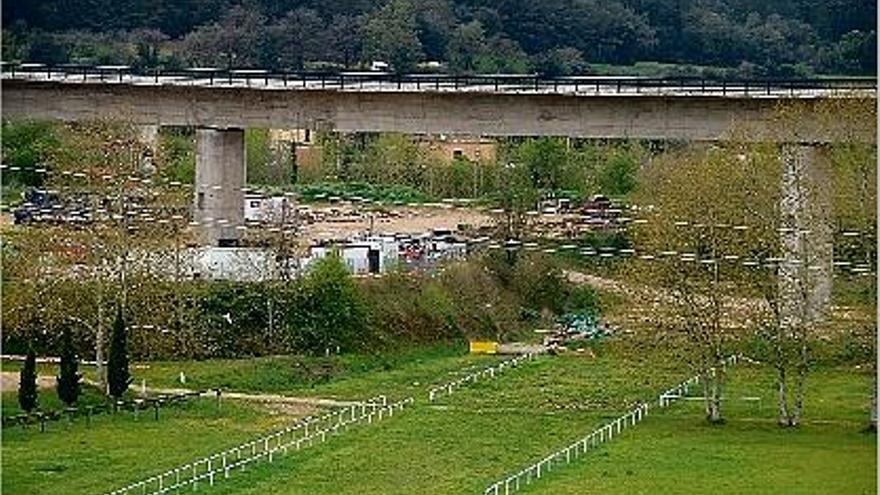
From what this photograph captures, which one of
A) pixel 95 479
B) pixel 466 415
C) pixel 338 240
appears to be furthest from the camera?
pixel 338 240

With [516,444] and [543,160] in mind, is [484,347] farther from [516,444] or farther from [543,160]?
[543,160]

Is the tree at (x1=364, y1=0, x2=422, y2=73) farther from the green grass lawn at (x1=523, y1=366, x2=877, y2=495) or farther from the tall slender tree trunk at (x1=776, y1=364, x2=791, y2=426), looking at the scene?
the tall slender tree trunk at (x1=776, y1=364, x2=791, y2=426)

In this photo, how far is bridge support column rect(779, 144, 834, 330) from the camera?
3841cm

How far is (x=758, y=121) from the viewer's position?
163 feet

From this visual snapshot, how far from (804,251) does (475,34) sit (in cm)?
5573

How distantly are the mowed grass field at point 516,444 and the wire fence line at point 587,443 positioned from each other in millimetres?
248

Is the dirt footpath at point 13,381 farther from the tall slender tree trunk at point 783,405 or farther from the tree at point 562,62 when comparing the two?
the tree at point 562,62

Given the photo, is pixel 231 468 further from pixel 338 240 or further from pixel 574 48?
pixel 574 48

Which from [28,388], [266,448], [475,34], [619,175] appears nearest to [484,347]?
[266,448]

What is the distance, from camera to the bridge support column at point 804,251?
38.4 metres

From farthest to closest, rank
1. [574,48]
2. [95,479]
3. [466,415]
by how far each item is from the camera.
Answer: [574,48] < [466,415] < [95,479]

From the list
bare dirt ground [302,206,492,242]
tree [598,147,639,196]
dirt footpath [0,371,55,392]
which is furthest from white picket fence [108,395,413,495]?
tree [598,147,639,196]

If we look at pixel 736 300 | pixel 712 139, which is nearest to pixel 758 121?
pixel 712 139

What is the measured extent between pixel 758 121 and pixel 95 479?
75.4 feet
